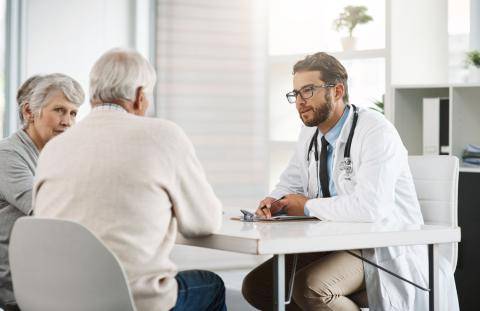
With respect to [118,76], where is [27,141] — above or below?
below

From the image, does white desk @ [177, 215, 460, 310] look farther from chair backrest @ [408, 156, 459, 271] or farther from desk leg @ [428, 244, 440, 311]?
chair backrest @ [408, 156, 459, 271]

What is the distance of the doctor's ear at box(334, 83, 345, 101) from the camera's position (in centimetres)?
296

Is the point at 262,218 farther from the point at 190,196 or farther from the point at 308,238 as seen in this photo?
the point at 190,196

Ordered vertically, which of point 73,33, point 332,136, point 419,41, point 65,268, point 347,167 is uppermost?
point 73,33

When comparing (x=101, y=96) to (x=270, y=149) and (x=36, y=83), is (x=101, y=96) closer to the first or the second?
(x=36, y=83)

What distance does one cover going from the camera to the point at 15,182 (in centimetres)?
242

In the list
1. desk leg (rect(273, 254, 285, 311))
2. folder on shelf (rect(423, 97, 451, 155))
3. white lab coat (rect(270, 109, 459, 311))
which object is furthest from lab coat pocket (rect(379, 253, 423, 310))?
folder on shelf (rect(423, 97, 451, 155))

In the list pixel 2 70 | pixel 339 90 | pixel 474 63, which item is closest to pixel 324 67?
pixel 339 90

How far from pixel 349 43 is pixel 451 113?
106 cm

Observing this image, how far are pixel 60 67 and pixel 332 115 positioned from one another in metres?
2.82

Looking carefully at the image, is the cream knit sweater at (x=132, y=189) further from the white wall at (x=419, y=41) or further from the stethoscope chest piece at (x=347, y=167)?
the white wall at (x=419, y=41)

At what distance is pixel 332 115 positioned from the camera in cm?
293

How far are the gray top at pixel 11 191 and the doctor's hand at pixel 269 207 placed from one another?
796 mm

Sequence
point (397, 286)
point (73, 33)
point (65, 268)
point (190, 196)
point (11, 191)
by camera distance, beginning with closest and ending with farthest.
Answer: point (65, 268), point (190, 196), point (11, 191), point (397, 286), point (73, 33)
